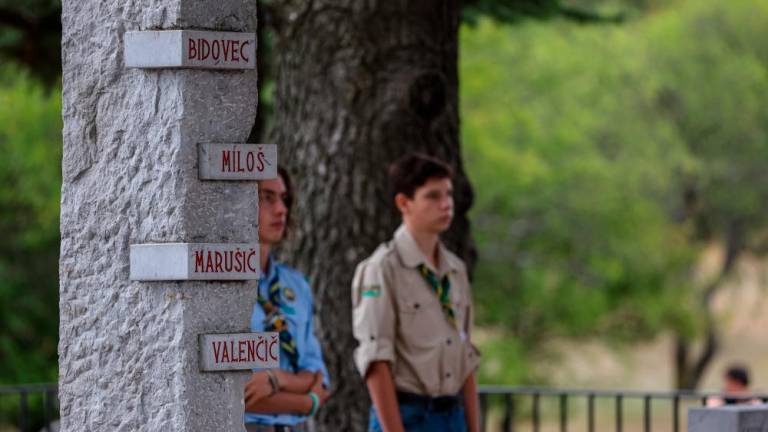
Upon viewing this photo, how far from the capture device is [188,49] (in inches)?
195

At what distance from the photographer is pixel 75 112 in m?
5.19

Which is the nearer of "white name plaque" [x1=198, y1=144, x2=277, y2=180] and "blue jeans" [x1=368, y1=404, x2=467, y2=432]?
"white name plaque" [x1=198, y1=144, x2=277, y2=180]

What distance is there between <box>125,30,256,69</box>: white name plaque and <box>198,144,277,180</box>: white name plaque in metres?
0.25

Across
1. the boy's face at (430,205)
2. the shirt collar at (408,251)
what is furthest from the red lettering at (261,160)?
the shirt collar at (408,251)

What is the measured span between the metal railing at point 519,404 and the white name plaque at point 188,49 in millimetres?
3189

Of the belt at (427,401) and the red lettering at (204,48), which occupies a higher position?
the red lettering at (204,48)

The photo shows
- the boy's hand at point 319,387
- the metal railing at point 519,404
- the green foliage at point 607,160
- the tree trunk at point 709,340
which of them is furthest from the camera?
the tree trunk at point 709,340

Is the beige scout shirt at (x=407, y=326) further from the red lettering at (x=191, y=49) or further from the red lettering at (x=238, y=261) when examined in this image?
the red lettering at (x=191, y=49)

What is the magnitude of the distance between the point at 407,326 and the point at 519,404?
2397 cm

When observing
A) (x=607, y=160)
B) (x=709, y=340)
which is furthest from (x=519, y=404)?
(x=709, y=340)

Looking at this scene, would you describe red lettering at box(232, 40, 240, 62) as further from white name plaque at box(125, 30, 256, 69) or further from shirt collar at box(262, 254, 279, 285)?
shirt collar at box(262, 254, 279, 285)

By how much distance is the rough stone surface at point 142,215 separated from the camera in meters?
4.93

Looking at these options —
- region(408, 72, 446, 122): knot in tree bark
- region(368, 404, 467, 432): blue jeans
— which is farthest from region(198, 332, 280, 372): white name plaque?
region(408, 72, 446, 122): knot in tree bark

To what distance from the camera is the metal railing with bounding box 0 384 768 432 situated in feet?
28.7
